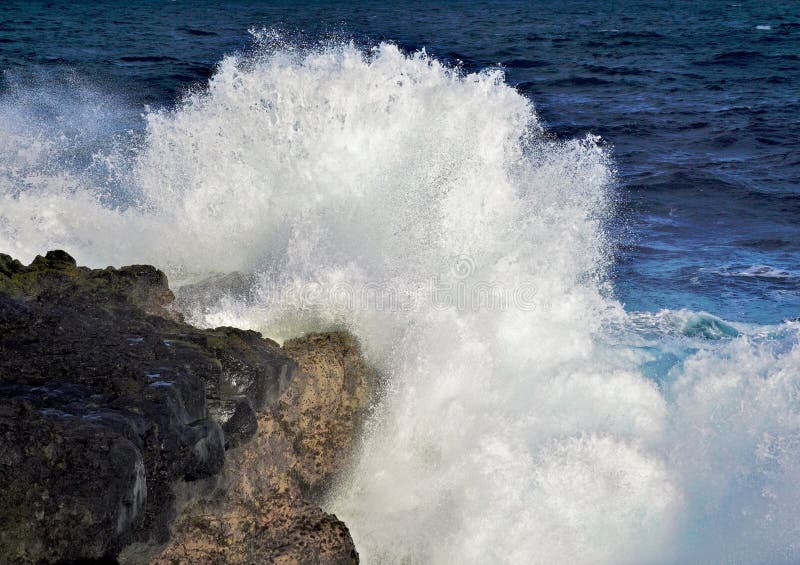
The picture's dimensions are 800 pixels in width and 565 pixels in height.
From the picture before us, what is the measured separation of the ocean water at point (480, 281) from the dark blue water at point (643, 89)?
97 mm

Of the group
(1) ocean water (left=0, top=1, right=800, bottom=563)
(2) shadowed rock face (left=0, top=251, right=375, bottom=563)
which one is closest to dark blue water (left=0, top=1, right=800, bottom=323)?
(1) ocean water (left=0, top=1, right=800, bottom=563)

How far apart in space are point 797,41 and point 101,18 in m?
31.9

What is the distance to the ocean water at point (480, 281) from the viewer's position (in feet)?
17.5

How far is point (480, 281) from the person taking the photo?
6.83 m

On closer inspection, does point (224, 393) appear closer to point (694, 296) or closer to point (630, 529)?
point (630, 529)

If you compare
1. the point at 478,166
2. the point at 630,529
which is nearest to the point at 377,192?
the point at 478,166

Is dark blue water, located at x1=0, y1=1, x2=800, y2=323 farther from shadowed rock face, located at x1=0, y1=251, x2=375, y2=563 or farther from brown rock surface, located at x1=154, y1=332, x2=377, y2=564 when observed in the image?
shadowed rock face, located at x1=0, y1=251, x2=375, y2=563

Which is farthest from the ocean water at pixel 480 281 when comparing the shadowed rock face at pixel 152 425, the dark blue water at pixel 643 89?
the shadowed rock face at pixel 152 425

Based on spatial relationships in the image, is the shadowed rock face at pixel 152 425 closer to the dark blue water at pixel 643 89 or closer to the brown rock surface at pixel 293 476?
the brown rock surface at pixel 293 476

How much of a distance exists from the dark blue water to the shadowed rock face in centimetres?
504

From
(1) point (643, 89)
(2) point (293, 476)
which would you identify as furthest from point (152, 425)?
(1) point (643, 89)

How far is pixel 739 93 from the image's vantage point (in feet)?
63.5

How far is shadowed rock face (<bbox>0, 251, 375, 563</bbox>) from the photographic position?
109 inches

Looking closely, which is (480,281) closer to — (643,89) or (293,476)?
(293,476)
